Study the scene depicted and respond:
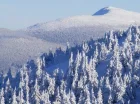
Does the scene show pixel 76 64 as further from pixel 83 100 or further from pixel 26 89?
pixel 83 100

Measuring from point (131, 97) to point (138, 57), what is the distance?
38.3 meters

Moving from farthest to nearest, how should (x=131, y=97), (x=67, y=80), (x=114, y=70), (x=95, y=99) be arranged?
1. (x=67, y=80)
2. (x=114, y=70)
3. (x=131, y=97)
4. (x=95, y=99)

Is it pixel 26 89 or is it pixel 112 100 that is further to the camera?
pixel 26 89

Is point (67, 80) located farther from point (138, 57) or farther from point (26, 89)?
point (138, 57)

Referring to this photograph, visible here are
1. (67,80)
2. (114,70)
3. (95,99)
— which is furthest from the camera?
(67,80)

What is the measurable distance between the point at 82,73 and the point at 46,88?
48.2 ft

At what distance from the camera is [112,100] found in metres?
154

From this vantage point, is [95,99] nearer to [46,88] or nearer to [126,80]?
[126,80]

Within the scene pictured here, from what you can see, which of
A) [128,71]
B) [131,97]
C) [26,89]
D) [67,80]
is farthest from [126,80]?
[26,89]

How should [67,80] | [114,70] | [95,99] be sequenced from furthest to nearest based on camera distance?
[67,80]
[114,70]
[95,99]

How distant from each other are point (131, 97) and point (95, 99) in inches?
730

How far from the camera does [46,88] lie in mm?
182250

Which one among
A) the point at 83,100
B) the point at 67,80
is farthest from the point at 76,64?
the point at 83,100

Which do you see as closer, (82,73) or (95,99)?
(95,99)
